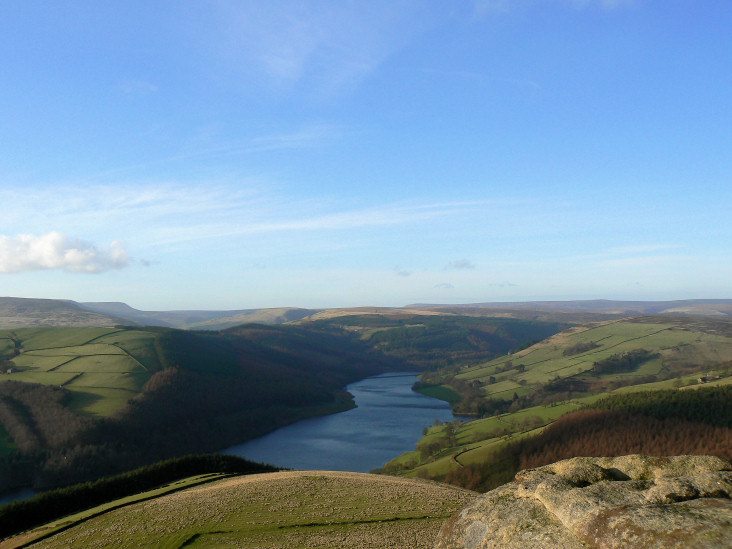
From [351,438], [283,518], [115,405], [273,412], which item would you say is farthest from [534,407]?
[283,518]

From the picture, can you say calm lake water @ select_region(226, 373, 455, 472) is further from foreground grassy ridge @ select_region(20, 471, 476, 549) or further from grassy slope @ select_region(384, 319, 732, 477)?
foreground grassy ridge @ select_region(20, 471, 476, 549)

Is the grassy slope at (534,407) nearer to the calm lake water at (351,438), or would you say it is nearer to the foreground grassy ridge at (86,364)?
the calm lake water at (351,438)

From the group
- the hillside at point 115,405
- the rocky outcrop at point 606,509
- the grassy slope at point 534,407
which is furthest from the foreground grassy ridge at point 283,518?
the hillside at point 115,405

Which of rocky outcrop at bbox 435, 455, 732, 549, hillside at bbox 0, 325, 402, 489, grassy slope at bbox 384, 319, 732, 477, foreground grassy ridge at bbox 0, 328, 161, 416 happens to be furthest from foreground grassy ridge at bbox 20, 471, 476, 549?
foreground grassy ridge at bbox 0, 328, 161, 416

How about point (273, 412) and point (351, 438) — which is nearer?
point (351, 438)

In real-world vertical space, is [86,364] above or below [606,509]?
below

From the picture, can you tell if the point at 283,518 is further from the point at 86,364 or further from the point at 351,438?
the point at 86,364

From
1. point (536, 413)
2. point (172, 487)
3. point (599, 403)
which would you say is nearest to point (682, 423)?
point (599, 403)

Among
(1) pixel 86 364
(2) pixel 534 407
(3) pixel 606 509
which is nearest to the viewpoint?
(3) pixel 606 509
